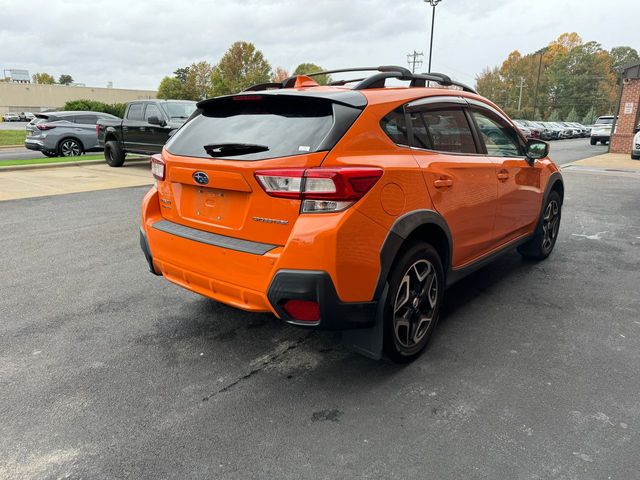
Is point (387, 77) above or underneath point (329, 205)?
above

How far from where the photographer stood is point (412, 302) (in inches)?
118

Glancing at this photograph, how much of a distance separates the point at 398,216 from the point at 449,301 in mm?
1740

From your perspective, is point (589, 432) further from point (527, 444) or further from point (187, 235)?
point (187, 235)

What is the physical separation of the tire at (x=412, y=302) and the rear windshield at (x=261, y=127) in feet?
2.96

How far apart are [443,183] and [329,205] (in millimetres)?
1026

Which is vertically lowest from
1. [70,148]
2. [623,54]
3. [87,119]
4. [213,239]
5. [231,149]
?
[70,148]

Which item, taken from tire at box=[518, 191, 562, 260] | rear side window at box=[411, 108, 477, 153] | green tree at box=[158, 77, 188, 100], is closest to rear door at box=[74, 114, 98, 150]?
tire at box=[518, 191, 562, 260]

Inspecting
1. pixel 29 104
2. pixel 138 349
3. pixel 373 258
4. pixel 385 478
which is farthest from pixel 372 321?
pixel 29 104


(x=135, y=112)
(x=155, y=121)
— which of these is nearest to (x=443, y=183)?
(x=155, y=121)

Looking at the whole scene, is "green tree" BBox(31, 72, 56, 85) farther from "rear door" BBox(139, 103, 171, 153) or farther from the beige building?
"rear door" BBox(139, 103, 171, 153)

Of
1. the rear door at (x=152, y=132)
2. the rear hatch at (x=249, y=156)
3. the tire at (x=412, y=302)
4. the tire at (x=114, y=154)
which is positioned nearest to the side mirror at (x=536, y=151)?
the tire at (x=412, y=302)

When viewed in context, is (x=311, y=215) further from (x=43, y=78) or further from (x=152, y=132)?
(x=43, y=78)

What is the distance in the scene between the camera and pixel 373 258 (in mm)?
2582

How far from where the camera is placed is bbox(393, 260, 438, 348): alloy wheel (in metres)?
2.90
